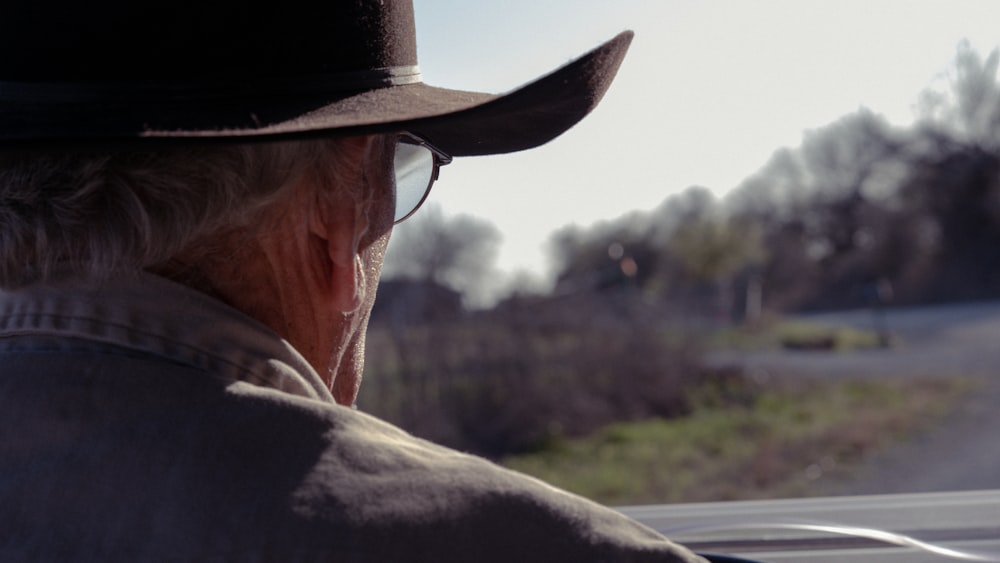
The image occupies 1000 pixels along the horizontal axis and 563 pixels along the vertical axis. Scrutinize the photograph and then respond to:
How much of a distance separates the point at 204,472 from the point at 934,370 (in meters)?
11.6

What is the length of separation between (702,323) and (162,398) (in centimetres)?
1094

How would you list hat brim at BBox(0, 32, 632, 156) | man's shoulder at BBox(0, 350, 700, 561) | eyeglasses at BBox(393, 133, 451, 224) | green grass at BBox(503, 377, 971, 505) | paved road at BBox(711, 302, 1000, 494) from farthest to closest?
green grass at BBox(503, 377, 971, 505) → paved road at BBox(711, 302, 1000, 494) → eyeglasses at BBox(393, 133, 451, 224) → hat brim at BBox(0, 32, 632, 156) → man's shoulder at BBox(0, 350, 700, 561)

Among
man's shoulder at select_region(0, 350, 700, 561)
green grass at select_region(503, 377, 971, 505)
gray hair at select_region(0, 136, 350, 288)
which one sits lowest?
man's shoulder at select_region(0, 350, 700, 561)

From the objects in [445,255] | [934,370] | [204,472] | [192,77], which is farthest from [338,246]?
[934,370]

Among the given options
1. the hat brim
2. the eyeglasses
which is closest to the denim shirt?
the hat brim

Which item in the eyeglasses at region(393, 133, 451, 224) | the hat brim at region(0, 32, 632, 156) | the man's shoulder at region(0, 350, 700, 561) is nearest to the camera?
the man's shoulder at region(0, 350, 700, 561)

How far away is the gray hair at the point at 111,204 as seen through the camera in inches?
40.6

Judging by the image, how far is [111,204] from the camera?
105 centimetres

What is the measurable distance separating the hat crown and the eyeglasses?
0.29 metres

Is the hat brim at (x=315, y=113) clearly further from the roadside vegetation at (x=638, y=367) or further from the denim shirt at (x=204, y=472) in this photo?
the roadside vegetation at (x=638, y=367)

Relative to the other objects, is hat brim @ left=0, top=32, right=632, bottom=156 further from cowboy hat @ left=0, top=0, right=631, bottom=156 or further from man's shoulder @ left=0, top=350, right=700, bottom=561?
man's shoulder @ left=0, top=350, right=700, bottom=561

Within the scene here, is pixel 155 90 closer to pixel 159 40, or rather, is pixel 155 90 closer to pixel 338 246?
pixel 159 40

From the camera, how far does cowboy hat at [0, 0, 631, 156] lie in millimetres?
1019

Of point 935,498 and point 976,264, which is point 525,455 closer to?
point 935,498
